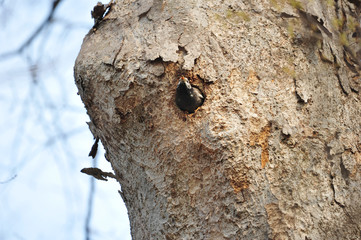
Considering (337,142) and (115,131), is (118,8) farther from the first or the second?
(337,142)

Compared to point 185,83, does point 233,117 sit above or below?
below

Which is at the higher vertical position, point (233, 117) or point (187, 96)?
point (187, 96)

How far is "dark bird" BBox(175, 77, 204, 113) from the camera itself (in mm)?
1012

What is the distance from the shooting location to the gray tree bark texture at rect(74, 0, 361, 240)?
39.0 inches

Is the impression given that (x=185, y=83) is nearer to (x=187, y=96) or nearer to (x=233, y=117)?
(x=187, y=96)

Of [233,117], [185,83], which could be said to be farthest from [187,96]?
[233,117]

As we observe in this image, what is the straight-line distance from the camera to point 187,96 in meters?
1.02

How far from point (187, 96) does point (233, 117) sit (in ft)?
0.45

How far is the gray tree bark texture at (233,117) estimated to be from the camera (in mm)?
992

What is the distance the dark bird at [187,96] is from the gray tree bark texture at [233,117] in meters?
0.02

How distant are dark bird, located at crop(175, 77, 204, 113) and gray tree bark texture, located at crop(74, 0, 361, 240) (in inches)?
0.8

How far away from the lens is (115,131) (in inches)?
45.7

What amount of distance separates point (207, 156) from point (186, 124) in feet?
0.36

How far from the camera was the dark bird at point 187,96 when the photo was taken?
1.01m
